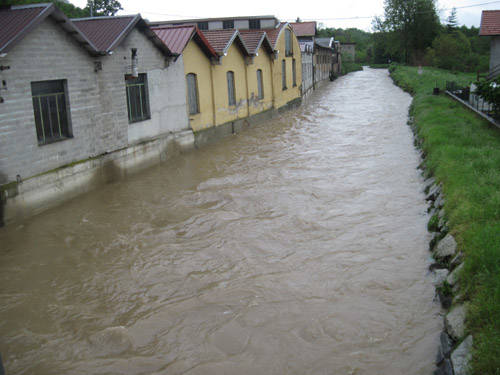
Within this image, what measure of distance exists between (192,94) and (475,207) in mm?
12722

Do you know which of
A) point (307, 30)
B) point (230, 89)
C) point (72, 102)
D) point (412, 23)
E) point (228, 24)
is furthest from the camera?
point (412, 23)

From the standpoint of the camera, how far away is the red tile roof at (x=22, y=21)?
10102 millimetres

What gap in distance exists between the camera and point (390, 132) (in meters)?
21.0

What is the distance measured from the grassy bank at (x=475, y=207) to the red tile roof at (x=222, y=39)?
8431mm

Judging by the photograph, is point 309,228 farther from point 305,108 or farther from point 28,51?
point 305,108

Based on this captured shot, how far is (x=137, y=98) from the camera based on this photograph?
15.3 metres

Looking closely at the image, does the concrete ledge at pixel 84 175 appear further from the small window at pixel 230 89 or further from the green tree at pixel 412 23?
the green tree at pixel 412 23

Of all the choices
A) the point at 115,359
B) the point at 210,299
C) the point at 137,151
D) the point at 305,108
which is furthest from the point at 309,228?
the point at 305,108

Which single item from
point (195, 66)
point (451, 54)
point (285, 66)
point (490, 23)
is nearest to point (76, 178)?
point (195, 66)

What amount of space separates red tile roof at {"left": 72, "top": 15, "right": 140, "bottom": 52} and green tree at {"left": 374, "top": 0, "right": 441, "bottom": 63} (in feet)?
234

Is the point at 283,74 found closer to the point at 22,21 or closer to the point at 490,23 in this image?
the point at 490,23

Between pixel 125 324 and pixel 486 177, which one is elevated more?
pixel 486 177

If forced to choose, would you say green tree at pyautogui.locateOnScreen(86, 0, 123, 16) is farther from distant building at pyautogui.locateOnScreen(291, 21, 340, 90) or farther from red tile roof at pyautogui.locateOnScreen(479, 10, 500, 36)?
red tile roof at pyautogui.locateOnScreen(479, 10, 500, 36)

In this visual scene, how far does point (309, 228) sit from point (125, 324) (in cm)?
448
